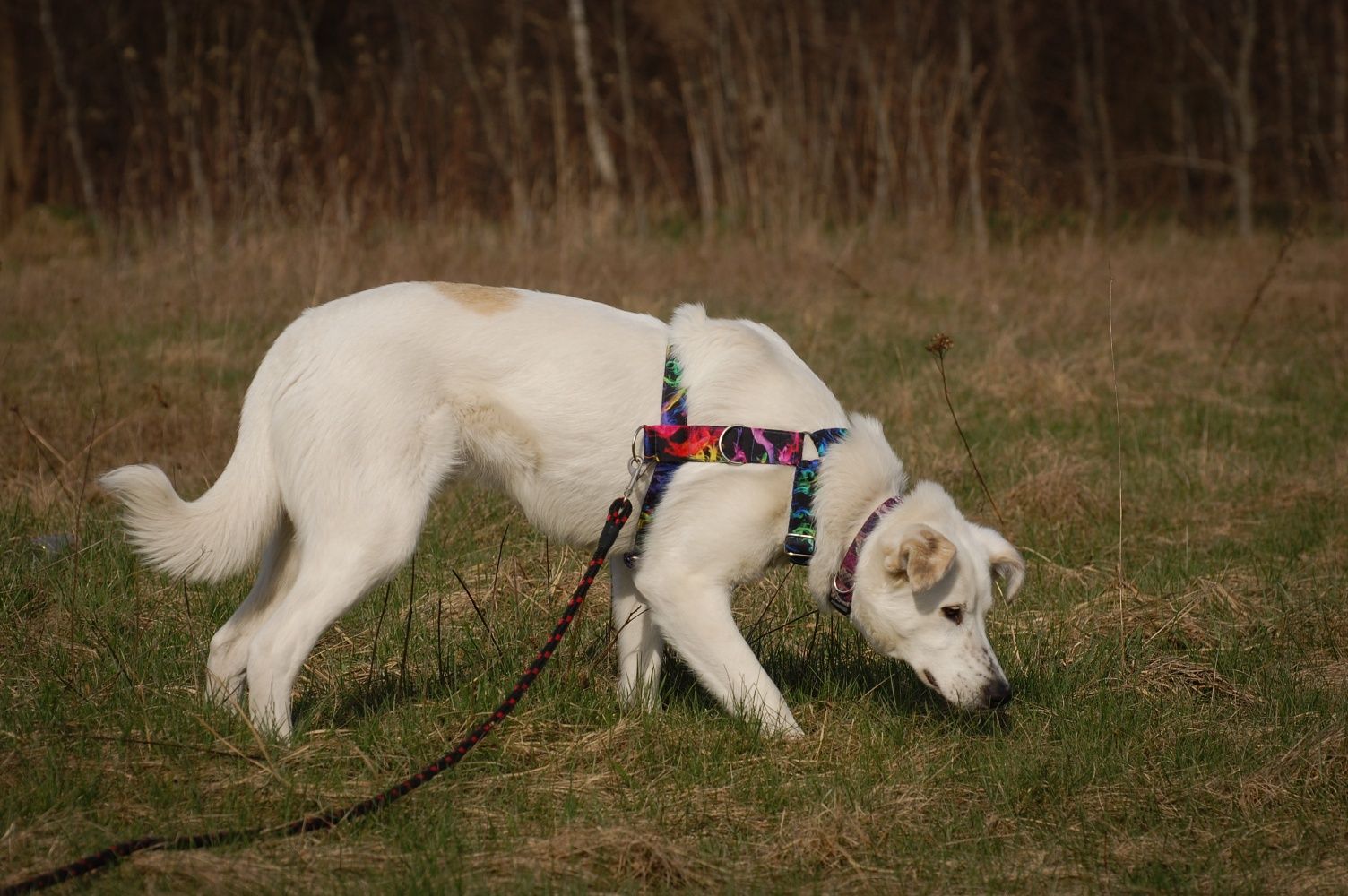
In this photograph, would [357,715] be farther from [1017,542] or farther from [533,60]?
[533,60]

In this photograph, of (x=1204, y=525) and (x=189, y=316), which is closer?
(x=1204, y=525)

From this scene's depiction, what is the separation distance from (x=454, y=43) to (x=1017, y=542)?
16.1 metres

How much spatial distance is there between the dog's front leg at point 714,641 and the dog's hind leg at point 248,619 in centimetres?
101

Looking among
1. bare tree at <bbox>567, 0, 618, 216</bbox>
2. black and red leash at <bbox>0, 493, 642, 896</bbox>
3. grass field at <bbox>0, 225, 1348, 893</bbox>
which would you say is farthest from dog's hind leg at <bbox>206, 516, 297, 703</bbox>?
bare tree at <bbox>567, 0, 618, 216</bbox>

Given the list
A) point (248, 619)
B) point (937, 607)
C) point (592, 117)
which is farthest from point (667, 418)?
point (592, 117)

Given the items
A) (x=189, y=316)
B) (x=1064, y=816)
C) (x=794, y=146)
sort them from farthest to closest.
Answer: (x=794, y=146) → (x=189, y=316) → (x=1064, y=816)

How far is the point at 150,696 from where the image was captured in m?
3.57

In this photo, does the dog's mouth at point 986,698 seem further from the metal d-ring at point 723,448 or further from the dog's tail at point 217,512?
the dog's tail at point 217,512

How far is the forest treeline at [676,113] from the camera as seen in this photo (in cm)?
1152

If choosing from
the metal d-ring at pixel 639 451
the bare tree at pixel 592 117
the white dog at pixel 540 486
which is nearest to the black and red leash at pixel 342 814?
the metal d-ring at pixel 639 451

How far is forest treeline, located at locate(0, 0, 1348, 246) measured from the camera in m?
11.5

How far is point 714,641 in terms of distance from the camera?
3545 mm

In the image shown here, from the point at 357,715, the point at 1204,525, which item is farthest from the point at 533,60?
the point at 357,715

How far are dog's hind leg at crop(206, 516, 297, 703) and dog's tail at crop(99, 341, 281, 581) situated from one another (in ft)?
0.39
